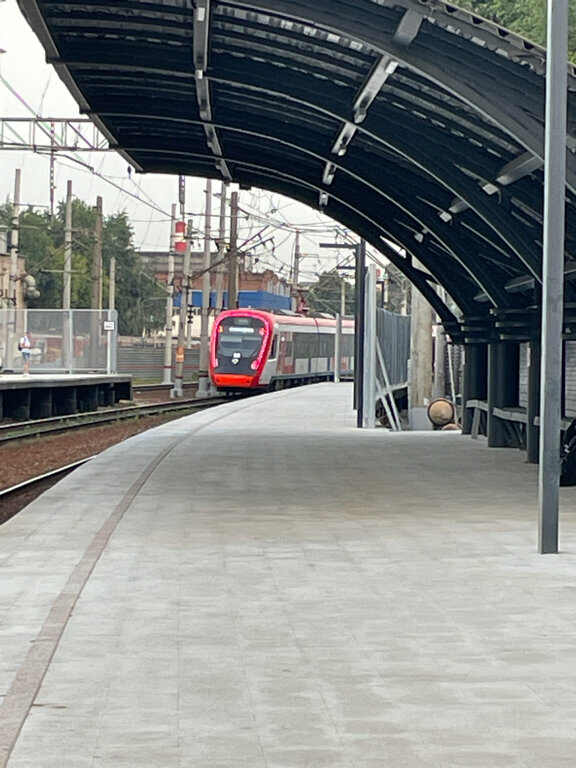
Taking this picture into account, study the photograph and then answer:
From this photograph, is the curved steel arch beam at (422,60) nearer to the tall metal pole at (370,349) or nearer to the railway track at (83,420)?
the tall metal pole at (370,349)

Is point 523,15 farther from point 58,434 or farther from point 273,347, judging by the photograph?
point 58,434

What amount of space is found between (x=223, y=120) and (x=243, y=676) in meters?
12.6

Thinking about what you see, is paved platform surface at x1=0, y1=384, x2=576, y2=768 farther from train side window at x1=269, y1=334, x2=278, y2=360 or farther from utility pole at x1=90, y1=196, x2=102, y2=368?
train side window at x1=269, y1=334, x2=278, y2=360

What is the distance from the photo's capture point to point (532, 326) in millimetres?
17797

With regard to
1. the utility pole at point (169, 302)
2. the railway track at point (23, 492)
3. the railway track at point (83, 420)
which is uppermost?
the utility pole at point (169, 302)

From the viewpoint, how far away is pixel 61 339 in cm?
4062

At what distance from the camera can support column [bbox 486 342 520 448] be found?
70.0 feet

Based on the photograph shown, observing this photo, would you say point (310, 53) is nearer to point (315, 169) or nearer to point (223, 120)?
point (223, 120)

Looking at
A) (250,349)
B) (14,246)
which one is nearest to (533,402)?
(250,349)

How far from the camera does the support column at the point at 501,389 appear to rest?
2134 cm

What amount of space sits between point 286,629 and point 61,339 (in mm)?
33966

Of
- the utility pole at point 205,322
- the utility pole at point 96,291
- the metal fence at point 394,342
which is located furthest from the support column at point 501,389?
the utility pole at point 205,322

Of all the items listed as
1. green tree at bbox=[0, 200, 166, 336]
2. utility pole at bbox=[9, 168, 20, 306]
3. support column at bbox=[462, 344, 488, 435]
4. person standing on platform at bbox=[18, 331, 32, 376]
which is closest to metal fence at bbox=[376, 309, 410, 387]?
support column at bbox=[462, 344, 488, 435]

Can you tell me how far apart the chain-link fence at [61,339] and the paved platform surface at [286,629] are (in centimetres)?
2592
